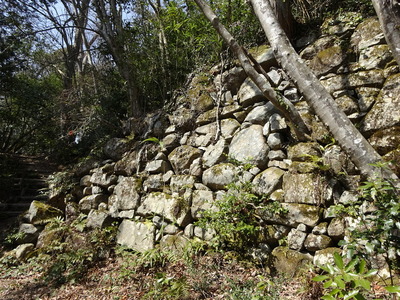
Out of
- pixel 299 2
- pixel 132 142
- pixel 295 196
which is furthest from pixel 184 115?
pixel 299 2

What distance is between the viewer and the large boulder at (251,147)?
383cm

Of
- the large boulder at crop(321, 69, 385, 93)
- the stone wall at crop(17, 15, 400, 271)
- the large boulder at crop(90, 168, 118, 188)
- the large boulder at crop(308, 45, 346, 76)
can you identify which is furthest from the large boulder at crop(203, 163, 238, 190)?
the large boulder at crop(90, 168, 118, 188)

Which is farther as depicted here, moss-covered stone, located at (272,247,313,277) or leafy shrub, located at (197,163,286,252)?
leafy shrub, located at (197,163,286,252)

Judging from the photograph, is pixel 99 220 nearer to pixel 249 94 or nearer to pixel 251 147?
pixel 251 147

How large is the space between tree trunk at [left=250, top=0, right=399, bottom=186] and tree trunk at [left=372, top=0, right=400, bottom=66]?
2.96 feet

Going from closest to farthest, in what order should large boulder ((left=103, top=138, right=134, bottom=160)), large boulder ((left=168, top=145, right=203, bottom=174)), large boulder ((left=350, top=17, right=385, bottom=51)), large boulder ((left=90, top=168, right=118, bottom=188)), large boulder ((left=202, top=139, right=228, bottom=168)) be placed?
large boulder ((left=350, top=17, right=385, bottom=51)), large boulder ((left=202, top=139, right=228, bottom=168)), large boulder ((left=168, top=145, right=203, bottom=174)), large boulder ((left=90, top=168, right=118, bottom=188)), large boulder ((left=103, top=138, right=134, bottom=160))

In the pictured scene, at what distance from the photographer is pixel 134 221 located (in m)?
4.60

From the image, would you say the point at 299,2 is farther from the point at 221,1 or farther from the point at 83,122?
the point at 83,122

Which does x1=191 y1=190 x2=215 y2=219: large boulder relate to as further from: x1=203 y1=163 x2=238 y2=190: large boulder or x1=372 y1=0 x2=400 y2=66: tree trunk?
x1=372 y1=0 x2=400 y2=66: tree trunk

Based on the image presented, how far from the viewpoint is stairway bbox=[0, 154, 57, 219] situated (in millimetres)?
6379

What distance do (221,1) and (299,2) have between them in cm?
187

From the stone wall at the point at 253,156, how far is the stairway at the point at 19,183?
153 centimetres

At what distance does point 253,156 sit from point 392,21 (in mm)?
2489

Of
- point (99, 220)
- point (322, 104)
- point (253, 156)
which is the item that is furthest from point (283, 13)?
point (99, 220)
